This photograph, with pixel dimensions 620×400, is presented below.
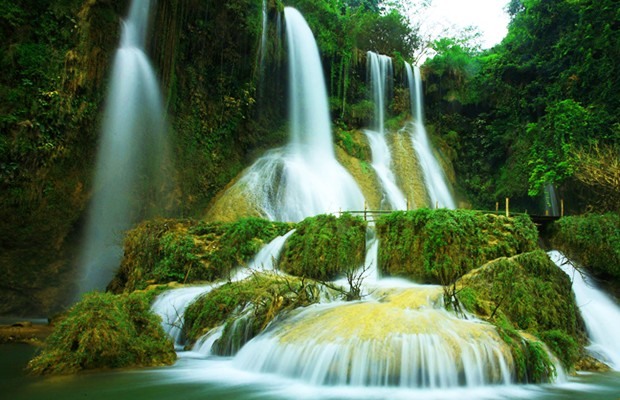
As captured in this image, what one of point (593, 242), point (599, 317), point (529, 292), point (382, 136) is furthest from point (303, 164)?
point (529, 292)

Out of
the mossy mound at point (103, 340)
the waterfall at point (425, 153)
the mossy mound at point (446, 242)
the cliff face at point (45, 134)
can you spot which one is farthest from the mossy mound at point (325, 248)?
the waterfall at point (425, 153)

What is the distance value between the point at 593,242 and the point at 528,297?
18.1 ft

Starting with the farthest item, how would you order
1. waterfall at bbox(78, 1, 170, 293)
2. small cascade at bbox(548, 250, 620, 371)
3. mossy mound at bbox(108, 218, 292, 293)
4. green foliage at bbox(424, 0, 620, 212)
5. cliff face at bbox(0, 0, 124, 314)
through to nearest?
green foliage at bbox(424, 0, 620, 212) → waterfall at bbox(78, 1, 170, 293) → cliff face at bbox(0, 0, 124, 314) → mossy mound at bbox(108, 218, 292, 293) → small cascade at bbox(548, 250, 620, 371)

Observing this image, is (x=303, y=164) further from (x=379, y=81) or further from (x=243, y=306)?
(x=243, y=306)

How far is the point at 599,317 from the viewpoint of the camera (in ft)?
33.3

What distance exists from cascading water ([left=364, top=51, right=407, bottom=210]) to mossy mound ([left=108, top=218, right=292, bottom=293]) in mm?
9157

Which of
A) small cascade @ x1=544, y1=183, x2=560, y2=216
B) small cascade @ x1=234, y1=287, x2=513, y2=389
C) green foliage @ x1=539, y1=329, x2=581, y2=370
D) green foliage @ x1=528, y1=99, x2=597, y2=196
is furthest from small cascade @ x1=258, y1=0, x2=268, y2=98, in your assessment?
green foliage @ x1=539, y1=329, x2=581, y2=370

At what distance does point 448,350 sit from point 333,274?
18.9 ft

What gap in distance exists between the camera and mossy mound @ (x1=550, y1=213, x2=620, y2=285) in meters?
12.3

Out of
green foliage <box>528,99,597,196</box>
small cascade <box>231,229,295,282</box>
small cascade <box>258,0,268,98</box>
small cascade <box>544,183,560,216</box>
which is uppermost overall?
small cascade <box>258,0,268,98</box>

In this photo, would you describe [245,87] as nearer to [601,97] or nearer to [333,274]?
[333,274]

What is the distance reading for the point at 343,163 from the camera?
2239 centimetres

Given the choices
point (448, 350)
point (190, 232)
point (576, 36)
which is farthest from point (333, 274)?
point (576, 36)

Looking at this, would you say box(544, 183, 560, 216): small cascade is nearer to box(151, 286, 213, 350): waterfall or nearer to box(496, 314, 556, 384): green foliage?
box(496, 314, 556, 384): green foliage
